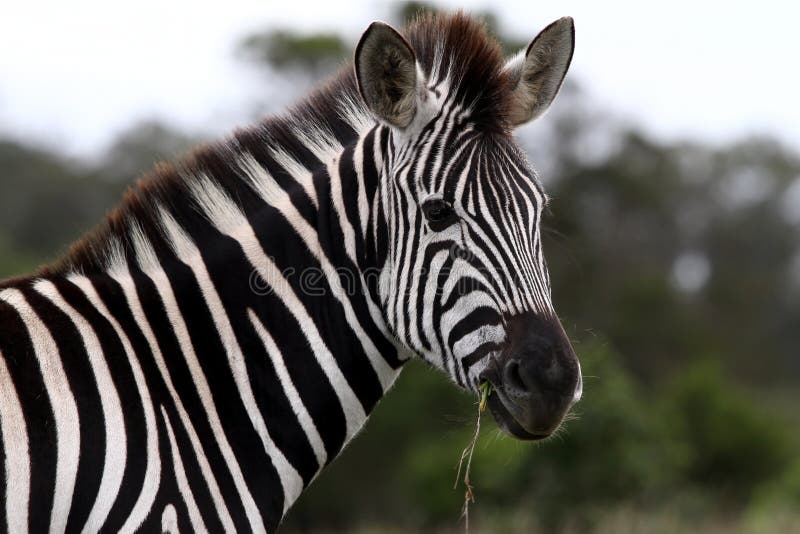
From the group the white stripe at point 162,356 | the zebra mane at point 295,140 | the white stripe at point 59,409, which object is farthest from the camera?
the zebra mane at point 295,140

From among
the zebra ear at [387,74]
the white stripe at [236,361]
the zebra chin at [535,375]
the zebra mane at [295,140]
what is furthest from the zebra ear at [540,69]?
the white stripe at [236,361]

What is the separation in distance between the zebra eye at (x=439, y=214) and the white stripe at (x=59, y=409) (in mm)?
1863

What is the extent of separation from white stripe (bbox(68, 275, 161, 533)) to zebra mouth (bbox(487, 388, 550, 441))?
1.59 meters

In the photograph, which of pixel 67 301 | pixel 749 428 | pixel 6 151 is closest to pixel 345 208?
pixel 67 301

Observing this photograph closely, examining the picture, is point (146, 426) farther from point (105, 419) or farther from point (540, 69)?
point (540, 69)

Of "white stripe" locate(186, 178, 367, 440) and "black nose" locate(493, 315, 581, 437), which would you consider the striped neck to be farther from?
"black nose" locate(493, 315, 581, 437)

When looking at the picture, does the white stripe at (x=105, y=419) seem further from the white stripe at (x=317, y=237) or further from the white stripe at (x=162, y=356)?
the white stripe at (x=317, y=237)

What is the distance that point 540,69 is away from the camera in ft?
15.7

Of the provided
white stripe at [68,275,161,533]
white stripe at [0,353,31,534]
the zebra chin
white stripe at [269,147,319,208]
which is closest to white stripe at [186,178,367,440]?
white stripe at [269,147,319,208]

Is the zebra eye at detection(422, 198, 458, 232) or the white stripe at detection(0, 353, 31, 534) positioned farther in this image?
the zebra eye at detection(422, 198, 458, 232)

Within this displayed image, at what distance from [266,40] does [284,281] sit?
34.8m

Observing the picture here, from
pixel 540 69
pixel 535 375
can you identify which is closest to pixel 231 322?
pixel 535 375

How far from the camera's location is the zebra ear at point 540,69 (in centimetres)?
462

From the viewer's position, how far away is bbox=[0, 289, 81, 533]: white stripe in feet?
11.8
